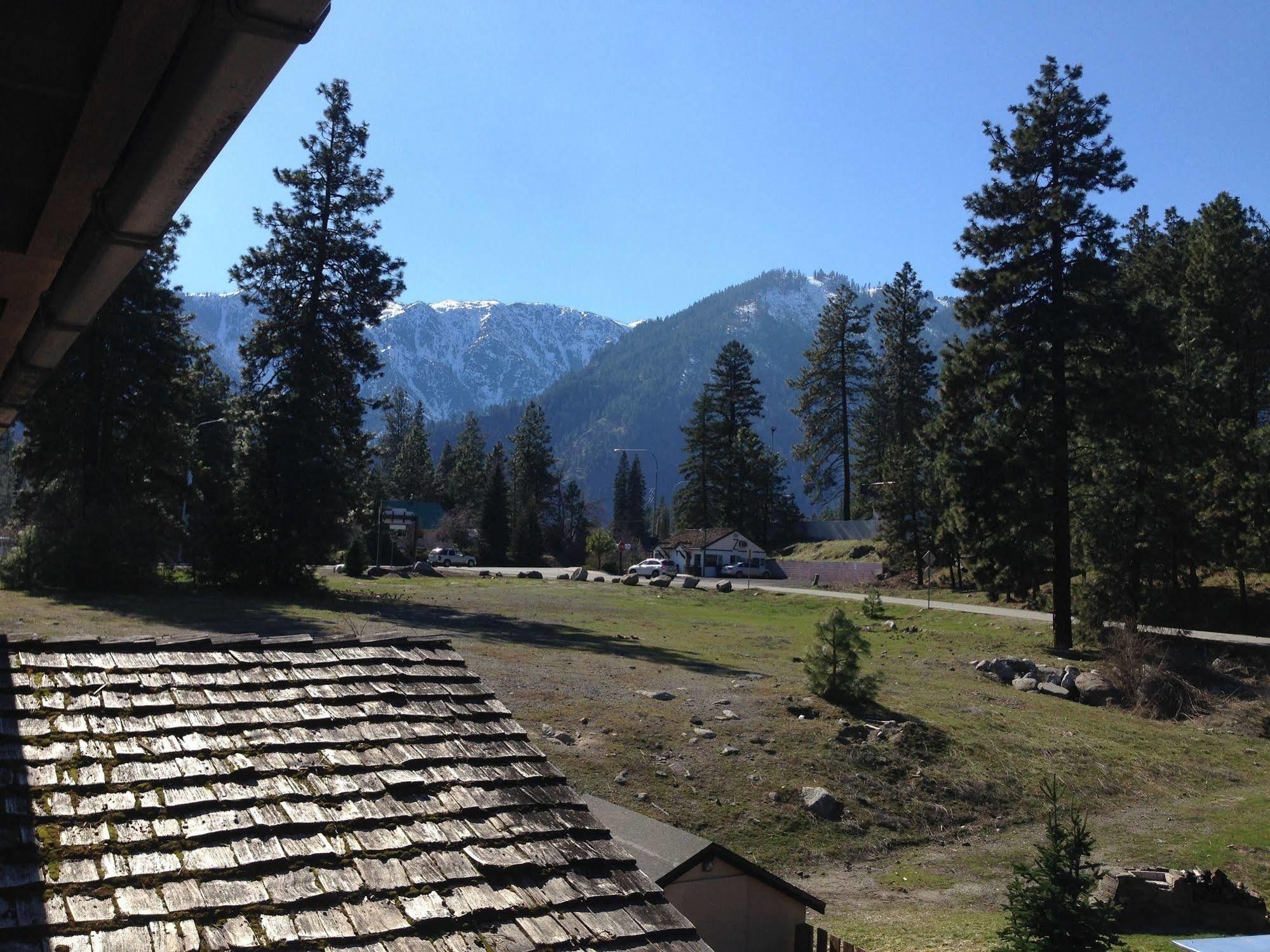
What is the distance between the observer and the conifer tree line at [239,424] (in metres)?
30.0

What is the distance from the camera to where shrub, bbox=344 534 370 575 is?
171ft

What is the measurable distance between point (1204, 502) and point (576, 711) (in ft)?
96.0

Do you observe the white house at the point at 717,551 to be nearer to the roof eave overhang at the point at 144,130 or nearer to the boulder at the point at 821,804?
the boulder at the point at 821,804

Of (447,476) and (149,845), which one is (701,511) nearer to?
(447,476)

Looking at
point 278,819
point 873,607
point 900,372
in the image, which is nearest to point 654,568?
point 900,372

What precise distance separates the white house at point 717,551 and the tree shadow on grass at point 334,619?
2043 inches

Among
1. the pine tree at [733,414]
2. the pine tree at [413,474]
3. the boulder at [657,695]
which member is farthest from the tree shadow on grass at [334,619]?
the pine tree at [413,474]

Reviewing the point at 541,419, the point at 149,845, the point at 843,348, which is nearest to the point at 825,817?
the point at 149,845

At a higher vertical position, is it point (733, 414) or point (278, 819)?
point (733, 414)

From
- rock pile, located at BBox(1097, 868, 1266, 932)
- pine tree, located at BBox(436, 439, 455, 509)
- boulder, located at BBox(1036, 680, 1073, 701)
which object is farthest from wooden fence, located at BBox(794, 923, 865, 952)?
pine tree, located at BBox(436, 439, 455, 509)

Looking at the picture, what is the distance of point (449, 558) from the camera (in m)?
81.8

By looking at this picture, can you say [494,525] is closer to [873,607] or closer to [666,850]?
[873,607]

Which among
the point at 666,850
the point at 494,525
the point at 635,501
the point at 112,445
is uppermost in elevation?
the point at 635,501

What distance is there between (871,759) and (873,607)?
24.2 metres
